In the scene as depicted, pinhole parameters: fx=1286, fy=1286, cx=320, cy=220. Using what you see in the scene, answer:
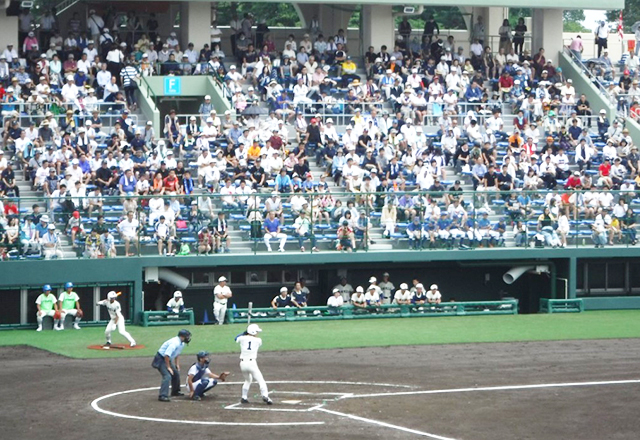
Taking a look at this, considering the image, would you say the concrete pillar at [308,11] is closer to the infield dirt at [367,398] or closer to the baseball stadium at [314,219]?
the baseball stadium at [314,219]

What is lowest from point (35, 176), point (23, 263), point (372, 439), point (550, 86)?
point (372, 439)

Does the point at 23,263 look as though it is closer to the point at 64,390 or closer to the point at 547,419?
the point at 64,390

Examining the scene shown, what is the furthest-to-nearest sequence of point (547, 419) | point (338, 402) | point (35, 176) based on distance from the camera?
point (35, 176) < point (338, 402) < point (547, 419)

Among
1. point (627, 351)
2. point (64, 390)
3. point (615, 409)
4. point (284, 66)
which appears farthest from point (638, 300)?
point (64, 390)

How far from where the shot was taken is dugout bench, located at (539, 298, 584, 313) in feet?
119

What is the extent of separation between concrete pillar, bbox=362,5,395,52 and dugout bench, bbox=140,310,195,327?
15.4m

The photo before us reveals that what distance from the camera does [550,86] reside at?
1735 inches

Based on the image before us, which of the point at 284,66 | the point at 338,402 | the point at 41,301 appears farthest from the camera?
the point at 284,66

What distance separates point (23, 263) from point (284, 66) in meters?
13.4

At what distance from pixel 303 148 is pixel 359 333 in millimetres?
8227

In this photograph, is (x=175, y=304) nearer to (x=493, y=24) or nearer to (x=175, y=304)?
(x=175, y=304)

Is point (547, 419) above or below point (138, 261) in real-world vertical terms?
below

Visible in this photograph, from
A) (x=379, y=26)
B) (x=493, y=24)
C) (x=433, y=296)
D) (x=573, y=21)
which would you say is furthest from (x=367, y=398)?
(x=573, y=21)

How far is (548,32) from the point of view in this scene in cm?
4697
